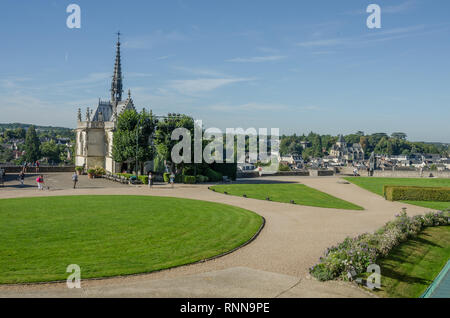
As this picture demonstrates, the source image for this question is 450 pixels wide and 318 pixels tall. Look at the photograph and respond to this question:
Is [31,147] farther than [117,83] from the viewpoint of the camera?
Yes

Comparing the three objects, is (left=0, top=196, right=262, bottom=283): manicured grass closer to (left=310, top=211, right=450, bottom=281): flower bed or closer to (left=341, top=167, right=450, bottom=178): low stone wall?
(left=310, top=211, right=450, bottom=281): flower bed

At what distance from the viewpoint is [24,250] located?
1454 centimetres

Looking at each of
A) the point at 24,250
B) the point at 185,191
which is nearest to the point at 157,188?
the point at 185,191

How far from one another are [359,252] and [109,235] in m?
11.3

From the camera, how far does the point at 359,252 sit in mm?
13523

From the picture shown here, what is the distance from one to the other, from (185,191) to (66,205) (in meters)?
13.0

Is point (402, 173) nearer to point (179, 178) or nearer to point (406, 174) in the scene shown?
point (406, 174)

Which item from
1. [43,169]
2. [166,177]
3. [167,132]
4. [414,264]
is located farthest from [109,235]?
[43,169]

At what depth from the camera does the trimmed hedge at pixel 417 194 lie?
115ft

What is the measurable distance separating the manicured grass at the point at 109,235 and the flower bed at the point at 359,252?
15.3 ft

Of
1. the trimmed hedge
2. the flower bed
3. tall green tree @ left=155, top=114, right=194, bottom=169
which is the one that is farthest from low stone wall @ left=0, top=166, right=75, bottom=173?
the flower bed

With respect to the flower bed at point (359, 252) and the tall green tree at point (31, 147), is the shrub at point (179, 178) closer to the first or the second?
the flower bed at point (359, 252)

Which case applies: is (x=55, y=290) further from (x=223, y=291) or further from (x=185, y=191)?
(x=185, y=191)

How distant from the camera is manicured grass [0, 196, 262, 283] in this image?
42.8 ft
